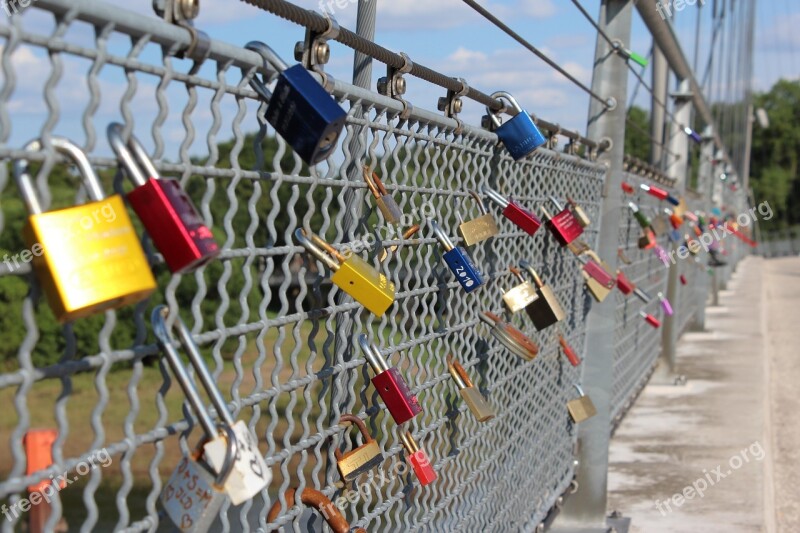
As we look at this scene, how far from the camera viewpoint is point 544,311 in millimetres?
3256

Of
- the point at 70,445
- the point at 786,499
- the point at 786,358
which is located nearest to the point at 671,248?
the point at 786,358

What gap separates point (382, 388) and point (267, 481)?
0.77m

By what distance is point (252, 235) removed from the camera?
1624 millimetres

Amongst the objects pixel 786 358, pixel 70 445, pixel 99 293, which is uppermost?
pixel 99 293

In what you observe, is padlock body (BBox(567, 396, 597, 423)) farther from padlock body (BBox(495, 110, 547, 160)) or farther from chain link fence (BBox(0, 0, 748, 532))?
padlock body (BBox(495, 110, 547, 160))

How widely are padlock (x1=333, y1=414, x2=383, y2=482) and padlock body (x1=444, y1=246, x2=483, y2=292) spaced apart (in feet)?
1.69

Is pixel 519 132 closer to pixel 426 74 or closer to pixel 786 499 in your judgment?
pixel 426 74

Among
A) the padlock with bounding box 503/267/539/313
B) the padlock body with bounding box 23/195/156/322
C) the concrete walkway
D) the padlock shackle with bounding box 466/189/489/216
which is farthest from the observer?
the concrete walkway

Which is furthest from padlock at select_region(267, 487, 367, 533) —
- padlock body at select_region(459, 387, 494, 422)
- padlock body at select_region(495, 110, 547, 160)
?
padlock body at select_region(495, 110, 547, 160)

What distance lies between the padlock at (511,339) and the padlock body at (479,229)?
0.35 meters

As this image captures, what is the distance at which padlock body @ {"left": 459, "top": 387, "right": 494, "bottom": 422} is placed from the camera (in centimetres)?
251

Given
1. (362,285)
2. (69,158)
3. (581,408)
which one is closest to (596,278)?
(581,408)

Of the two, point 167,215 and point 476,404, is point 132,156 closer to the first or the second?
point 167,215

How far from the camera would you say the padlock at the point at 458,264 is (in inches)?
96.0
